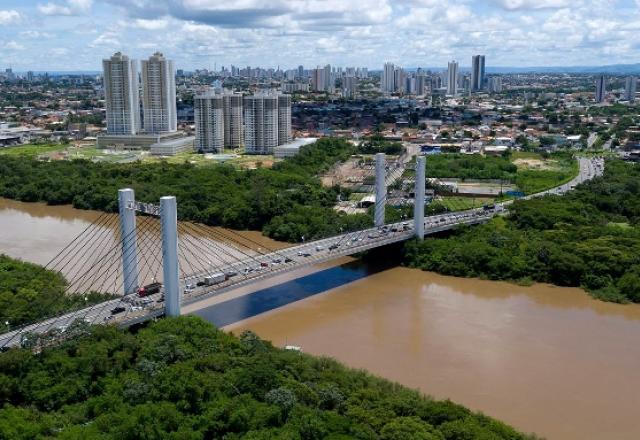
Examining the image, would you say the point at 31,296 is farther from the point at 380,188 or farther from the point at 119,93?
the point at 119,93

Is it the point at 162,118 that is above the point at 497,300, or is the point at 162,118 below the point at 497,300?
above

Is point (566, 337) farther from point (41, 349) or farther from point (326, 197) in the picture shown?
point (326, 197)

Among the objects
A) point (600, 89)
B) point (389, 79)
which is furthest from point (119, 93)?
point (389, 79)

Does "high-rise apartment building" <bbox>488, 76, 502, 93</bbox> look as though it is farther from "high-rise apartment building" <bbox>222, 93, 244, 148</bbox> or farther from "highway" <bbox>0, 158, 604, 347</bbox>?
"highway" <bbox>0, 158, 604, 347</bbox>

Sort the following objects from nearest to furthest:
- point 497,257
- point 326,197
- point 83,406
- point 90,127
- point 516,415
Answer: point 83,406, point 516,415, point 497,257, point 326,197, point 90,127

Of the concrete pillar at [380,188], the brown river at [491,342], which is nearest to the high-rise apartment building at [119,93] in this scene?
the concrete pillar at [380,188]

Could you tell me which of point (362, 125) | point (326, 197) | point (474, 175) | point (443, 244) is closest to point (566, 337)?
point (443, 244)

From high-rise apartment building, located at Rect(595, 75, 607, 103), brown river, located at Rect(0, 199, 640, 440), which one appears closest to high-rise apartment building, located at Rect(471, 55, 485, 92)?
high-rise apartment building, located at Rect(595, 75, 607, 103)
